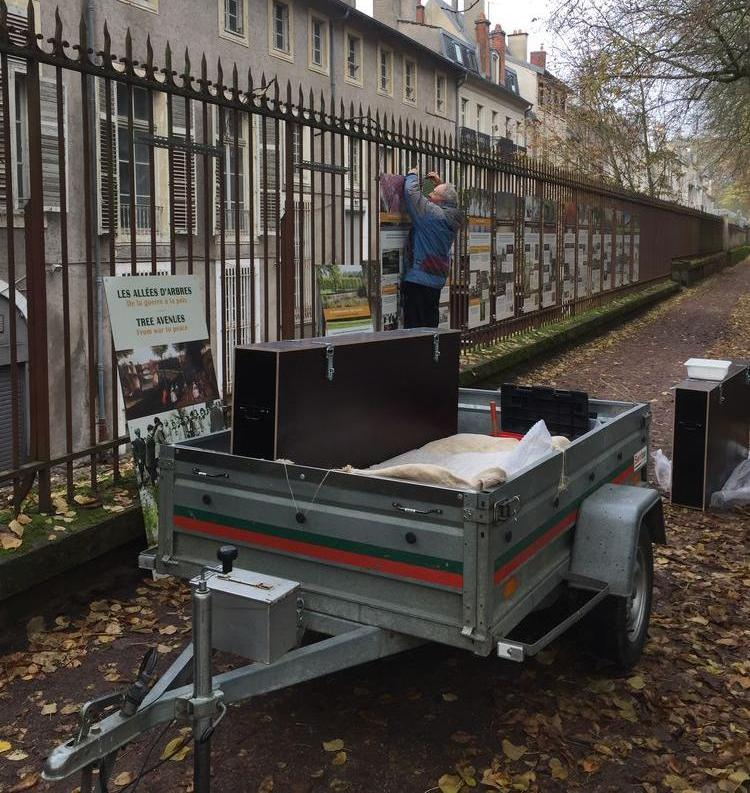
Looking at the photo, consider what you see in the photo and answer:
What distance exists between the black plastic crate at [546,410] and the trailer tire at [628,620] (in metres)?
0.88

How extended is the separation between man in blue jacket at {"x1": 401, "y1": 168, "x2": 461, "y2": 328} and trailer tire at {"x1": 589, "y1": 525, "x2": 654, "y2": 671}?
5439 millimetres

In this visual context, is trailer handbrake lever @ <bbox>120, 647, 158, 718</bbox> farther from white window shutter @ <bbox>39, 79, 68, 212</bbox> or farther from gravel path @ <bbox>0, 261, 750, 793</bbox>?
white window shutter @ <bbox>39, 79, 68, 212</bbox>

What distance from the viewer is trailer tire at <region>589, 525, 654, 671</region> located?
13.6 feet

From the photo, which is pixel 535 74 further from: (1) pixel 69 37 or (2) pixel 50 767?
(2) pixel 50 767

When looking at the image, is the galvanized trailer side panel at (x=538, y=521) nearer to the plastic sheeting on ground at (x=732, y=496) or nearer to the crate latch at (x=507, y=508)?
the crate latch at (x=507, y=508)

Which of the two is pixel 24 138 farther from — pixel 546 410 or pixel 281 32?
pixel 281 32

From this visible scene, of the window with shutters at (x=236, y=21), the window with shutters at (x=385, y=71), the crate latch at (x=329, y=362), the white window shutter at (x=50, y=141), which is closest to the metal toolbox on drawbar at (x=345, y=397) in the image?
the crate latch at (x=329, y=362)

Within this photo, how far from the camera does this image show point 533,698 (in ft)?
13.7

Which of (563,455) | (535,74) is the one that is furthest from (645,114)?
(535,74)

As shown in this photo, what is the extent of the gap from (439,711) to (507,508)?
1.32 meters

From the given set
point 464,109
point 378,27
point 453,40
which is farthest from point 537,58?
point 378,27

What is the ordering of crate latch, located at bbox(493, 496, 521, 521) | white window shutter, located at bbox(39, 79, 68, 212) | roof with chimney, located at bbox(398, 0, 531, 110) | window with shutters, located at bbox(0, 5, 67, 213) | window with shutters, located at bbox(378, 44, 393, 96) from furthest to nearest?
1. roof with chimney, located at bbox(398, 0, 531, 110)
2. window with shutters, located at bbox(378, 44, 393, 96)
3. white window shutter, located at bbox(39, 79, 68, 212)
4. window with shutters, located at bbox(0, 5, 67, 213)
5. crate latch, located at bbox(493, 496, 521, 521)

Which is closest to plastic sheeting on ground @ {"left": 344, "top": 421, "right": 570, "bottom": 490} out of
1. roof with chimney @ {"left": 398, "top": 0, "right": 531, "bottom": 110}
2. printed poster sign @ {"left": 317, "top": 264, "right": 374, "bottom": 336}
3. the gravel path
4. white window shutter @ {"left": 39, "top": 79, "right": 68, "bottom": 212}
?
the gravel path

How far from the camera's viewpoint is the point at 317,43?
97.4 ft
